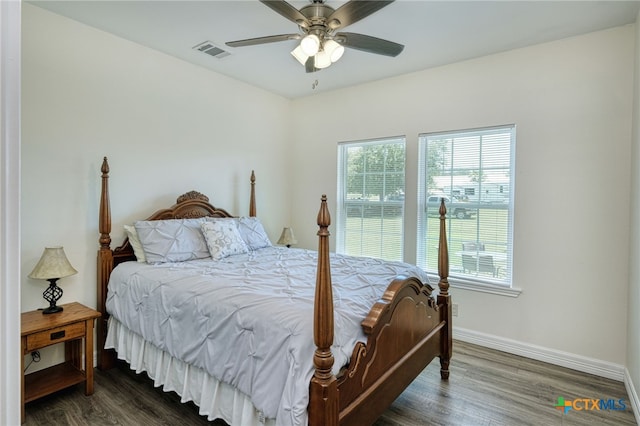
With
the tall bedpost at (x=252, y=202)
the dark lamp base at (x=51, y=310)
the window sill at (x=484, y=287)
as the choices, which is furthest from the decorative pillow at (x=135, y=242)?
the window sill at (x=484, y=287)

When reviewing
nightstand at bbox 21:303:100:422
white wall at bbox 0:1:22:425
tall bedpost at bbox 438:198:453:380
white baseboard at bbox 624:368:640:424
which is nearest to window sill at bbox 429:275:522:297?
tall bedpost at bbox 438:198:453:380

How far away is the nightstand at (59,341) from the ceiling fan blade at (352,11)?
2.60 meters

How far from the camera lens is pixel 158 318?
2309 millimetres

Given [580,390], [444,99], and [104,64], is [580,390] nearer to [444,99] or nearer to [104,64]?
[444,99]

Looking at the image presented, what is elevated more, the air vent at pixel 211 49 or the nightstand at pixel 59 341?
the air vent at pixel 211 49

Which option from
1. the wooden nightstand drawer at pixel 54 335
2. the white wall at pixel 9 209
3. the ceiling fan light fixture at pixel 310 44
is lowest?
the wooden nightstand drawer at pixel 54 335

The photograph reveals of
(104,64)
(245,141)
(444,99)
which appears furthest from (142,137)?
(444,99)

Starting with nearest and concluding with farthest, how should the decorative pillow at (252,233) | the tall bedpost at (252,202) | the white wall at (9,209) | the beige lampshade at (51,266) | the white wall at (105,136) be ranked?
1. the white wall at (9,209)
2. the beige lampshade at (51,266)
3. the white wall at (105,136)
4. the decorative pillow at (252,233)
5. the tall bedpost at (252,202)

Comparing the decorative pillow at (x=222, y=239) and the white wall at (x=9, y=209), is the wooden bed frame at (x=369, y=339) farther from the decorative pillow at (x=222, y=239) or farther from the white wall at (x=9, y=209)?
the white wall at (x=9, y=209)

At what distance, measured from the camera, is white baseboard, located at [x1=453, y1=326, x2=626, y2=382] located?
9.13 feet

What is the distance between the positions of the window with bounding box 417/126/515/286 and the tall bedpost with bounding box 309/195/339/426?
7.59 ft

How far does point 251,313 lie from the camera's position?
182 centimetres

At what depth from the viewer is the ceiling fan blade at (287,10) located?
190cm

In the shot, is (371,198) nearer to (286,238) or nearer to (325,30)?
(286,238)
